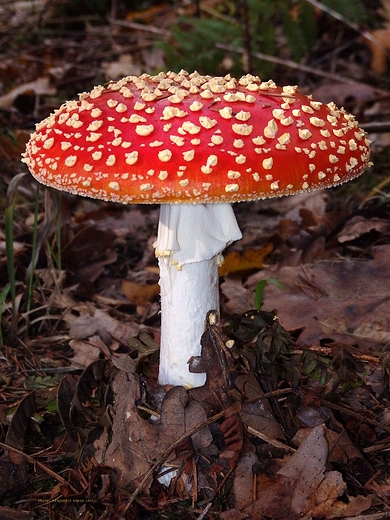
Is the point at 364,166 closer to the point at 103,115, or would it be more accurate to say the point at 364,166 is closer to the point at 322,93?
the point at 103,115

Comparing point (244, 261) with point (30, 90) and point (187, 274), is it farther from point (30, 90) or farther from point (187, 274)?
point (30, 90)

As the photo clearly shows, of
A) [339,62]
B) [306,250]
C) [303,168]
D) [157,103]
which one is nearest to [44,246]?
[306,250]

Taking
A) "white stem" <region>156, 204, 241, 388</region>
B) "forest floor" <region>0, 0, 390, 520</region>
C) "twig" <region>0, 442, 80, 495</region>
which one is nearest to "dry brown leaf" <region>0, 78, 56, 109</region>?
"forest floor" <region>0, 0, 390, 520</region>

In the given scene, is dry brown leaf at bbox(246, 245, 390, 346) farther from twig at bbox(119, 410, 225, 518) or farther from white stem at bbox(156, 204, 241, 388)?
twig at bbox(119, 410, 225, 518)

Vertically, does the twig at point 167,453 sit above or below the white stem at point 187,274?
below

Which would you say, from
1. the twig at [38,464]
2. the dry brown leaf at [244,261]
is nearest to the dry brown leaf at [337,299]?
the dry brown leaf at [244,261]

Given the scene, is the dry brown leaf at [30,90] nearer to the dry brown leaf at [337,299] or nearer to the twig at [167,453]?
the dry brown leaf at [337,299]

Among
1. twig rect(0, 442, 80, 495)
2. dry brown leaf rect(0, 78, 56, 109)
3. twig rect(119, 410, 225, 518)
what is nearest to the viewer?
twig rect(119, 410, 225, 518)
